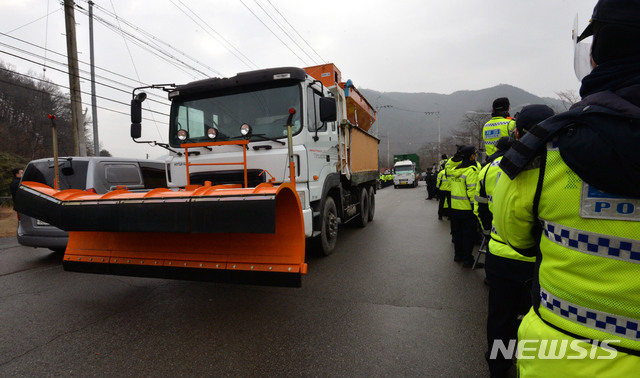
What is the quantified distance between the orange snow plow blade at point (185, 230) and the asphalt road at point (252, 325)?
1.68ft

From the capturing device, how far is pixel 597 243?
40.6 inches

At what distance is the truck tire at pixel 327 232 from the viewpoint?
209 inches

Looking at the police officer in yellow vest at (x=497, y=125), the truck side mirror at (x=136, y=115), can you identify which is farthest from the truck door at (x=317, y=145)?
the truck side mirror at (x=136, y=115)

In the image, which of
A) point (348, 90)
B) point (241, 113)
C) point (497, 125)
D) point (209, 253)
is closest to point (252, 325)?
point (209, 253)

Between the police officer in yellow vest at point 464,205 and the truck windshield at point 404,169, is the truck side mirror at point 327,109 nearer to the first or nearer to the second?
the police officer in yellow vest at point 464,205

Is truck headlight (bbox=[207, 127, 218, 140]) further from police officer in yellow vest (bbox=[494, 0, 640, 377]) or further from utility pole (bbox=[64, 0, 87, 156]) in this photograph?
utility pole (bbox=[64, 0, 87, 156])

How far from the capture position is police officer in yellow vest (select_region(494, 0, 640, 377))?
977 millimetres

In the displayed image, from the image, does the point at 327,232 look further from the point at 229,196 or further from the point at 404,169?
the point at 404,169

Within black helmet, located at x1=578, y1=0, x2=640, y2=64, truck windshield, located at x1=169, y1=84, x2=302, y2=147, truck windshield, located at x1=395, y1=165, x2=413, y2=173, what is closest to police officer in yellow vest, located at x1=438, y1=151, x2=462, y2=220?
truck windshield, located at x1=169, y1=84, x2=302, y2=147

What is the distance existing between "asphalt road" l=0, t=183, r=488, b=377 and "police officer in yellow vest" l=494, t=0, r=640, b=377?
64.1 inches

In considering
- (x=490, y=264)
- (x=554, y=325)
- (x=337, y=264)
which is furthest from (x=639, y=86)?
(x=337, y=264)

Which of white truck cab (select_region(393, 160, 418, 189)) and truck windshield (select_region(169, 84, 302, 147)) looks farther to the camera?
white truck cab (select_region(393, 160, 418, 189))

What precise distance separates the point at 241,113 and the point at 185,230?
2.37 m

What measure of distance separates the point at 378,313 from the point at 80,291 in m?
3.97
